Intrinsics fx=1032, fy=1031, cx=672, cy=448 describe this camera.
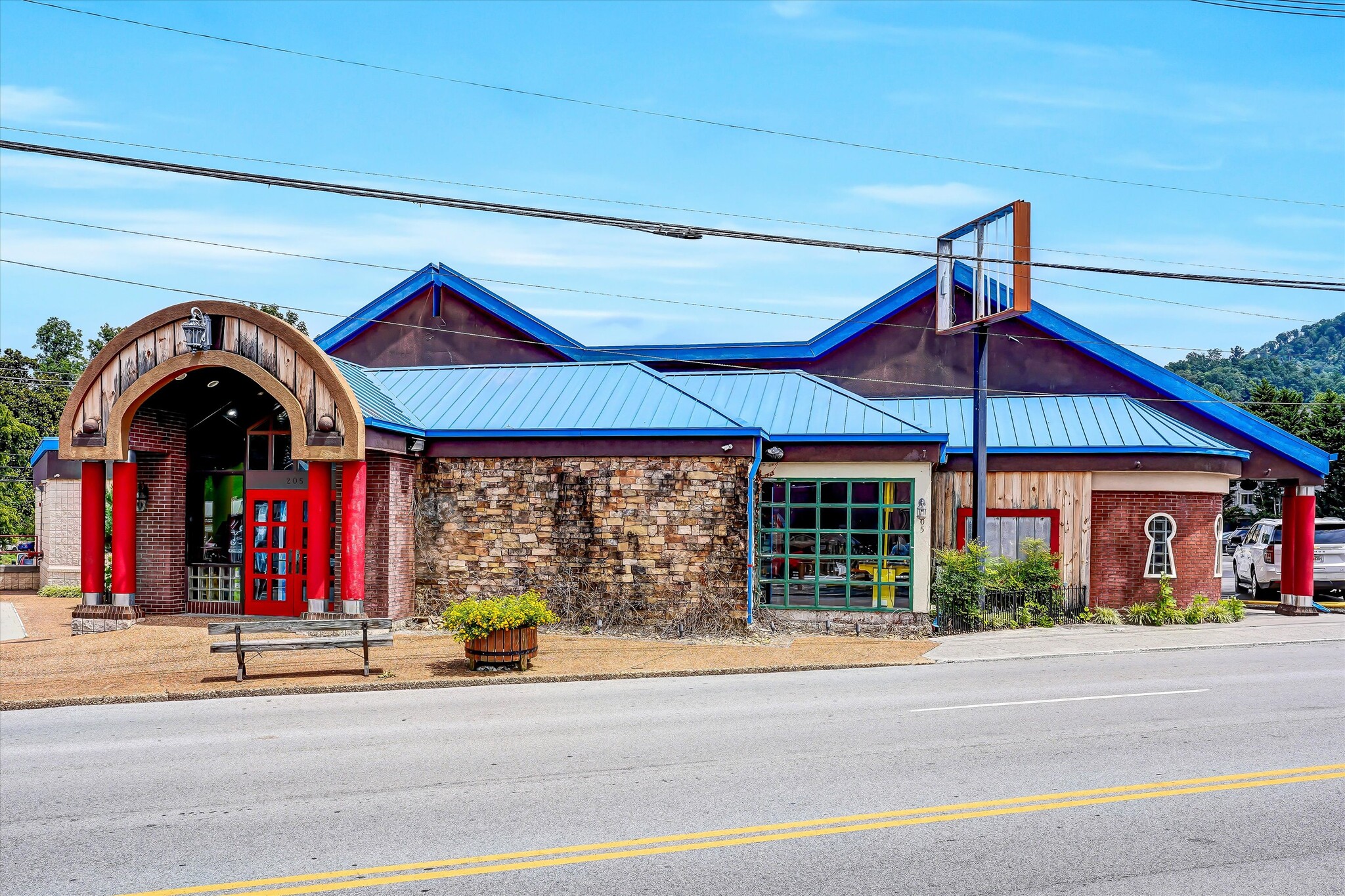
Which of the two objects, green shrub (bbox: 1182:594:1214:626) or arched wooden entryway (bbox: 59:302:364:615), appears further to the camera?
green shrub (bbox: 1182:594:1214:626)

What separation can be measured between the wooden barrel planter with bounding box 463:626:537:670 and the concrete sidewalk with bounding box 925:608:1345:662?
20.1 feet

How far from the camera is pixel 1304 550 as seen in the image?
72.8 ft

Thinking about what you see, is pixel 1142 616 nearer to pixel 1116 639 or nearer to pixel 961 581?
pixel 1116 639

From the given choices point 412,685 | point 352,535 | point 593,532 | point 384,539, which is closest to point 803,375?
point 593,532

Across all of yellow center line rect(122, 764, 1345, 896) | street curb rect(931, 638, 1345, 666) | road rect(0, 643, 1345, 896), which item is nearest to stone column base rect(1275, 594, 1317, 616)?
street curb rect(931, 638, 1345, 666)

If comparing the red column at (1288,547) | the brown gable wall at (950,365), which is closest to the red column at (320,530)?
the brown gable wall at (950,365)

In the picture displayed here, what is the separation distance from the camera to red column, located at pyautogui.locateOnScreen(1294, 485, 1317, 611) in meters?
22.1

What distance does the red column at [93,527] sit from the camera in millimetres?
17484

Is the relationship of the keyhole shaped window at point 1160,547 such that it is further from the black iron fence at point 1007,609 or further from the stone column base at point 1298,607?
the stone column base at point 1298,607

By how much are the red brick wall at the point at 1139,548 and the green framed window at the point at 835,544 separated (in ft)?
15.3

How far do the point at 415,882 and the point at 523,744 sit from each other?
3588 mm

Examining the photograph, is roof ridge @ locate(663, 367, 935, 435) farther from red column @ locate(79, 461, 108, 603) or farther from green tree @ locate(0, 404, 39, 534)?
green tree @ locate(0, 404, 39, 534)

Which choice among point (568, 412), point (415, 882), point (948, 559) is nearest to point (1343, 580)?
point (948, 559)

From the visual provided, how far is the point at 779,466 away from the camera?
1923 cm
